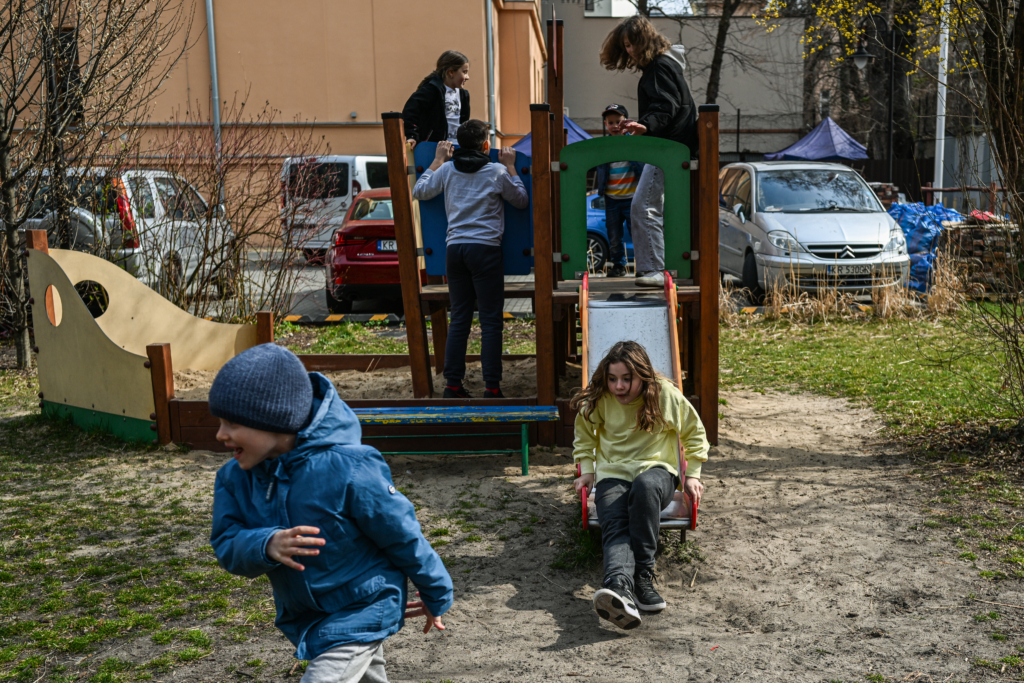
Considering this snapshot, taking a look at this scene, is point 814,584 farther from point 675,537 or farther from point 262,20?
point 262,20

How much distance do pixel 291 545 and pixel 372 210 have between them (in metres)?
10.3

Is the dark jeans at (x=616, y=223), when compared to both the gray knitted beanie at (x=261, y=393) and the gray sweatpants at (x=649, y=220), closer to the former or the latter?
the gray sweatpants at (x=649, y=220)

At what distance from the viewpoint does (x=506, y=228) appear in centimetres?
652

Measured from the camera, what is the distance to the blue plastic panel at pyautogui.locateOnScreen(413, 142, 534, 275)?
649cm

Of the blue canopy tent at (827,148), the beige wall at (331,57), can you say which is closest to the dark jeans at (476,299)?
the beige wall at (331,57)

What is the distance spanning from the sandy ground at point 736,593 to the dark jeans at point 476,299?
→ 38.1 inches

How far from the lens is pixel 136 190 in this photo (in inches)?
349

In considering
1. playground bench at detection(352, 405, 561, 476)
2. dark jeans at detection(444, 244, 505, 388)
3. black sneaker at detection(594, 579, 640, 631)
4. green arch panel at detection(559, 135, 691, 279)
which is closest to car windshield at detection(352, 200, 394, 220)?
dark jeans at detection(444, 244, 505, 388)

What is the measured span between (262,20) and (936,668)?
2056 centimetres

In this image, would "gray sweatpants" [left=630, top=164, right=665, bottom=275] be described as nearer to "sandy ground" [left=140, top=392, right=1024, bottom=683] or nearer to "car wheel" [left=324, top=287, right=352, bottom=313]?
"sandy ground" [left=140, top=392, right=1024, bottom=683]

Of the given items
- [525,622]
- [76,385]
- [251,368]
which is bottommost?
[525,622]

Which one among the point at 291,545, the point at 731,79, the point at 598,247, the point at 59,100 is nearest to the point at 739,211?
the point at 598,247

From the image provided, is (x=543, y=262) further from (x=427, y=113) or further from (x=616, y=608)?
(x=616, y=608)

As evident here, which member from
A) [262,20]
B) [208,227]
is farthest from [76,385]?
[262,20]
